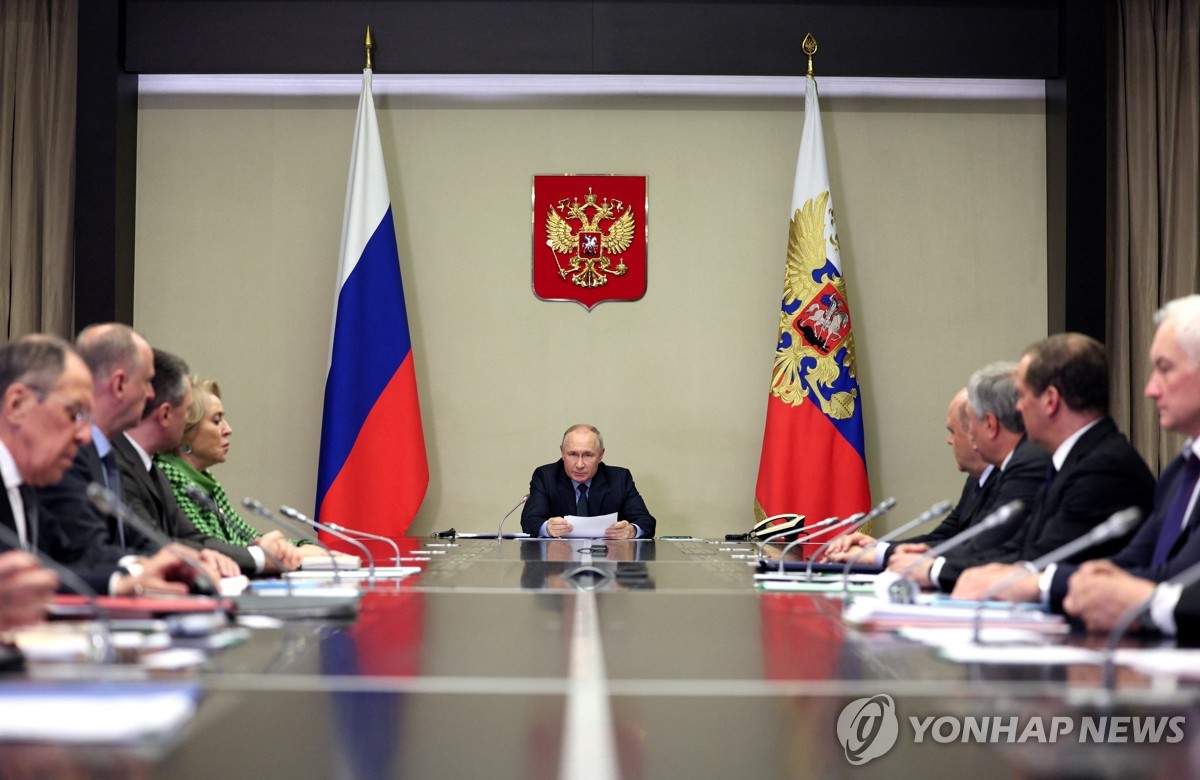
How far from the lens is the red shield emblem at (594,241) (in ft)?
24.0

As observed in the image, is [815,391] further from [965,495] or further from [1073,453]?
A: [1073,453]

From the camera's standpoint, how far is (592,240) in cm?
733

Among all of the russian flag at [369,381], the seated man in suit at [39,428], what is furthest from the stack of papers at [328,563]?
the russian flag at [369,381]

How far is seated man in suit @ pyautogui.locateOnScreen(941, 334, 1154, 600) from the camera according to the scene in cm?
314

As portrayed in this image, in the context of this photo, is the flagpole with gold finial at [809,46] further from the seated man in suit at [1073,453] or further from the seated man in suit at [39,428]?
the seated man in suit at [39,428]

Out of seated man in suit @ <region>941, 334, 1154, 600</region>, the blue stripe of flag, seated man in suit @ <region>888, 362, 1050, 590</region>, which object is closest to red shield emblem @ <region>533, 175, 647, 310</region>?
the blue stripe of flag

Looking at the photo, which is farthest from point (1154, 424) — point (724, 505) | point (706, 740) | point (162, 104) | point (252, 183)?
point (706, 740)

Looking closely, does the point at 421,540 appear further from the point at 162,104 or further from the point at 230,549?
the point at 162,104

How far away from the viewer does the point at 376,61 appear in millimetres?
7160

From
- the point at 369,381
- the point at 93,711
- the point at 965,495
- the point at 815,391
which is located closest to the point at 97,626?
the point at 93,711

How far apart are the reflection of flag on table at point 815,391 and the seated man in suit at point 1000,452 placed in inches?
107

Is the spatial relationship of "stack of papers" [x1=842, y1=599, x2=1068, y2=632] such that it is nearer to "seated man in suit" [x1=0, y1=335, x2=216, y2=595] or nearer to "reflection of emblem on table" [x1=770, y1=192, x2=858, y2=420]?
"seated man in suit" [x1=0, y1=335, x2=216, y2=595]

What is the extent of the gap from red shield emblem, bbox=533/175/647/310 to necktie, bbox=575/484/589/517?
48.8 inches

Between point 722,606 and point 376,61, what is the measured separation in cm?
524
